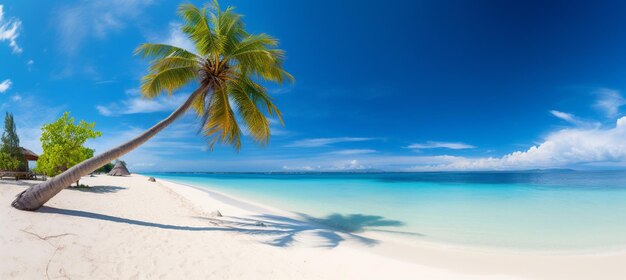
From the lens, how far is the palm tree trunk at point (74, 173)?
482cm

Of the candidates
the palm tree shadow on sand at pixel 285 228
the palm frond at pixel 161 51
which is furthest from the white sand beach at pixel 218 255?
the palm frond at pixel 161 51

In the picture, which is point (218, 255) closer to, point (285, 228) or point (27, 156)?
point (285, 228)

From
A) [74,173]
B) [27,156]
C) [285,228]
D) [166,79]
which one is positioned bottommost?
[285,228]

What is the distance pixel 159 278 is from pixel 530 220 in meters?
10.8

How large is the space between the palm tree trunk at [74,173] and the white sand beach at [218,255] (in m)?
0.23

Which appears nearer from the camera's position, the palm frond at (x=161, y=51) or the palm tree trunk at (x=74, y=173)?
the palm tree trunk at (x=74, y=173)

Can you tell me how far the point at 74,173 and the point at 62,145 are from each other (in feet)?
27.2

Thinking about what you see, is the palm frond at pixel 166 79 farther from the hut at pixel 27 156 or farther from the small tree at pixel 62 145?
the hut at pixel 27 156

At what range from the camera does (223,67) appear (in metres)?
7.26

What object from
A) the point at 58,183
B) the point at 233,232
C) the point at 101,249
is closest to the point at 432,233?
the point at 233,232

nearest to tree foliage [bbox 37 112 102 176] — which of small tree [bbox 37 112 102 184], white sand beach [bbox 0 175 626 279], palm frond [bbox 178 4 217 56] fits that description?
small tree [bbox 37 112 102 184]

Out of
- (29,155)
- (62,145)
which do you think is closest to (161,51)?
(62,145)

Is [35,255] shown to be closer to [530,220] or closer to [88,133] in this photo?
[88,133]

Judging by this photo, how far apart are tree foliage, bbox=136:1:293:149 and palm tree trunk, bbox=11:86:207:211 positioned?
125cm
